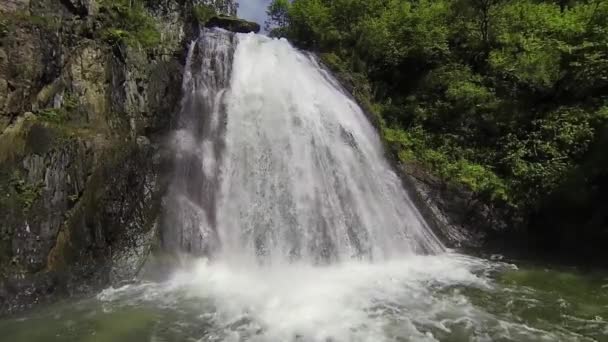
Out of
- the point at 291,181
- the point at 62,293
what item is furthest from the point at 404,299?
the point at 62,293

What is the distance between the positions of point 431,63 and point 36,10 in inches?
471

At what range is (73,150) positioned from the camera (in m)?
9.20

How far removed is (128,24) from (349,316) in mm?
9167

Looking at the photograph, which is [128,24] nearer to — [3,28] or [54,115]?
[3,28]

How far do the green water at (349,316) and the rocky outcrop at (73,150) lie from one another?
2.43 ft

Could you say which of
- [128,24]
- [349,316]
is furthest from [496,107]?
[128,24]

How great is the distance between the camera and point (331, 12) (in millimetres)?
19734

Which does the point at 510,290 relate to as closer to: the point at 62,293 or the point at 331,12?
the point at 62,293

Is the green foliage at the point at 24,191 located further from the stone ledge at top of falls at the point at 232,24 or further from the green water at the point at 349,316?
the stone ledge at top of falls at the point at 232,24

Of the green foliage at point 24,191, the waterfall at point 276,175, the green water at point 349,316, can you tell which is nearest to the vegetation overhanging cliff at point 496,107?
the waterfall at point 276,175

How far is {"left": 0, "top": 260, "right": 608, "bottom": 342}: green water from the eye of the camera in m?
7.03

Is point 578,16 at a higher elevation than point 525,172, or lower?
higher

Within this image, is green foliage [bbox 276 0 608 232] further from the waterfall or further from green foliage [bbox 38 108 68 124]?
green foliage [bbox 38 108 68 124]

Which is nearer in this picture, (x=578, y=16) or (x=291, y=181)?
(x=291, y=181)
